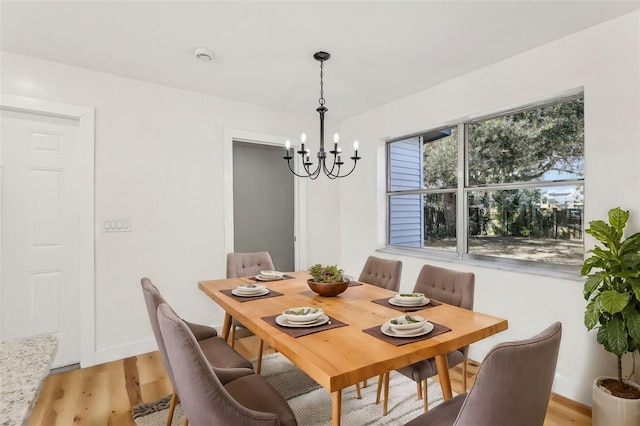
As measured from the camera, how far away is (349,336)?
4.89ft

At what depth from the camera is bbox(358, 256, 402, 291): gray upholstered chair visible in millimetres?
2664

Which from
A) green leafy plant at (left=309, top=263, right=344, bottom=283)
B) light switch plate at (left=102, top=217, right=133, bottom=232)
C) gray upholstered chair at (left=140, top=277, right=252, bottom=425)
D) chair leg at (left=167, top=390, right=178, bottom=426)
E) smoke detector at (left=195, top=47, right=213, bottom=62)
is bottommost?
chair leg at (left=167, top=390, right=178, bottom=426)

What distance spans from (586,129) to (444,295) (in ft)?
4.79

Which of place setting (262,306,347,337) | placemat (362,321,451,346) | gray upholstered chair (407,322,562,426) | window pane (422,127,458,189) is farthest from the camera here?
window pane (422,127,458,189)

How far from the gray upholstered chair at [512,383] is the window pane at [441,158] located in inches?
96.3

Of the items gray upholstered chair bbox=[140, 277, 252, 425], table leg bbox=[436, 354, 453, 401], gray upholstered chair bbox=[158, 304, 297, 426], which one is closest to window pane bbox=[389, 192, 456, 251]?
table leg bbox=[436, 354, 453, 401]

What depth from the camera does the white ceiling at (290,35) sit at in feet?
6.74

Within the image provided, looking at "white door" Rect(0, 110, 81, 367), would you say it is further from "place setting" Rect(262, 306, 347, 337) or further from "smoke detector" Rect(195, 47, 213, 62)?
"place setting" Rect(262, 306, 347, 337)

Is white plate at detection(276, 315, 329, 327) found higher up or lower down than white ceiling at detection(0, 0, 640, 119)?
lower down

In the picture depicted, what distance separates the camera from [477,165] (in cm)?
314

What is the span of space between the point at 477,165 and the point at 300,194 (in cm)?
200

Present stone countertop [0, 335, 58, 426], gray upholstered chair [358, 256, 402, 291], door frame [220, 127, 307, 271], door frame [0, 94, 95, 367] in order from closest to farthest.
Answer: stone countertop [0, 335, 58, 426] < gray upholstered chair [358, 256, 402, 291] < door frame [0, 94, 95, 367] < door frame [220, 127, 307, 271]

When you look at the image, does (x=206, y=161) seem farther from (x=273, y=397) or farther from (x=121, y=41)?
(x=273, y=397)

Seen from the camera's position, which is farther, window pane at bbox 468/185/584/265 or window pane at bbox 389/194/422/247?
window pane at bbox 389/194/422/247
